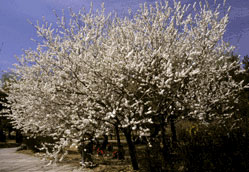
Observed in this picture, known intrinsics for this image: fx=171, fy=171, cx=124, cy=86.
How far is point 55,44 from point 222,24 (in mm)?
5638

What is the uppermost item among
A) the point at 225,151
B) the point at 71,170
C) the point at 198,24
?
the point at 198,24

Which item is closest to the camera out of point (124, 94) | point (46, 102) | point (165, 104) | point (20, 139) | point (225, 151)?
point (225, 151)

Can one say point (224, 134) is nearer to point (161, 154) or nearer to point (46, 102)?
point (161, 154)

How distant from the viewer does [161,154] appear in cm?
467

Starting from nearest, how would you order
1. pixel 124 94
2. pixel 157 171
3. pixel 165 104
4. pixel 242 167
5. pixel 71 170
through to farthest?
pixel 242 167, pixel 157 171, pixel 124 94, pixel 165 104, pixel 71 170

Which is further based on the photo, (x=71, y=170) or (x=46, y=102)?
(x=71, y=170)

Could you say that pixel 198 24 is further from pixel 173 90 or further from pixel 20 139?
pixel 20 139

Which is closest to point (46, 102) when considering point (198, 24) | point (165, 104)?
point (165, 104)

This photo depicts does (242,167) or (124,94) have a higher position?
(124,94)

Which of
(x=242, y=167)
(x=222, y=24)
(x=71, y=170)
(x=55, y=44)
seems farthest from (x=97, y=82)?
(x=222, y=24)

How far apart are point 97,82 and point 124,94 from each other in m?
0.94

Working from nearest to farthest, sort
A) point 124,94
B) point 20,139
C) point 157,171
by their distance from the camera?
point 157,171 < point 124,94 < point 20,139

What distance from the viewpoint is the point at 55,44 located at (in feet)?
19.1

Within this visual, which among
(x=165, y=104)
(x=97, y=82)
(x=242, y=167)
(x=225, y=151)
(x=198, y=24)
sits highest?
(x=198, y=24)
